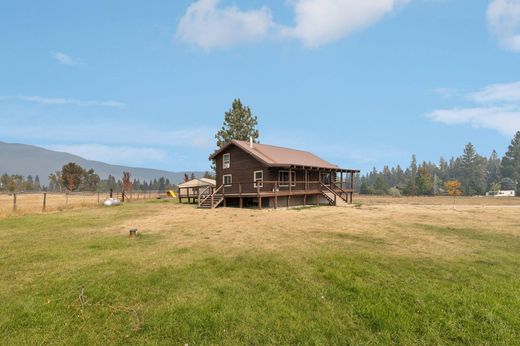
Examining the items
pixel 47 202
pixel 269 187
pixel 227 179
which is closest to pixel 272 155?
pixel 269 187

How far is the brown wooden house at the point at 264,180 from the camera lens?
24812 mm

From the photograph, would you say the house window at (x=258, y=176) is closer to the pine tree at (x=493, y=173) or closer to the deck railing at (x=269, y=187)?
the deck railing at (x=269, y=187)

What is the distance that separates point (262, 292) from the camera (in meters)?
5.61

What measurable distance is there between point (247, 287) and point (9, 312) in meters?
4.23

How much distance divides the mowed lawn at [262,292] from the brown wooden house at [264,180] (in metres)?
14.8

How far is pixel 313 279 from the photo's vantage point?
20.4 ft

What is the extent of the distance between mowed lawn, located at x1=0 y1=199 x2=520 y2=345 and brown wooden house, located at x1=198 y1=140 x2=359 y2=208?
1483 centimetres

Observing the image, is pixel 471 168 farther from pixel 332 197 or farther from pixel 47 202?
pixel 47 202

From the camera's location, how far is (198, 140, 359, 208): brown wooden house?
81.4 feet

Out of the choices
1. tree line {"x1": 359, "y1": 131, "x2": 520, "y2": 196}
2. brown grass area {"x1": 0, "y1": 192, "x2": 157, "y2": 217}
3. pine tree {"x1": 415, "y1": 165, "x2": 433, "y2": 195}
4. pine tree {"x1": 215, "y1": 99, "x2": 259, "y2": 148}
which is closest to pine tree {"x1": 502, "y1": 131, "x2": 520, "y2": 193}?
tree line {"x1": 359, "y1": 131, "x2": 520, "y2": 196}

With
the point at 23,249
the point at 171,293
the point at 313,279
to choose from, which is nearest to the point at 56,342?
the point at 171,293

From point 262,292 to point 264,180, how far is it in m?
19.4

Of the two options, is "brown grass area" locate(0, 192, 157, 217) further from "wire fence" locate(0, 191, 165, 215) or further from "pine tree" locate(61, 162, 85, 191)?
"pine tree" locate(61, 162, 85, 191)

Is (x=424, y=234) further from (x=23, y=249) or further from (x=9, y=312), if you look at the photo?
(x=23, y=249)
